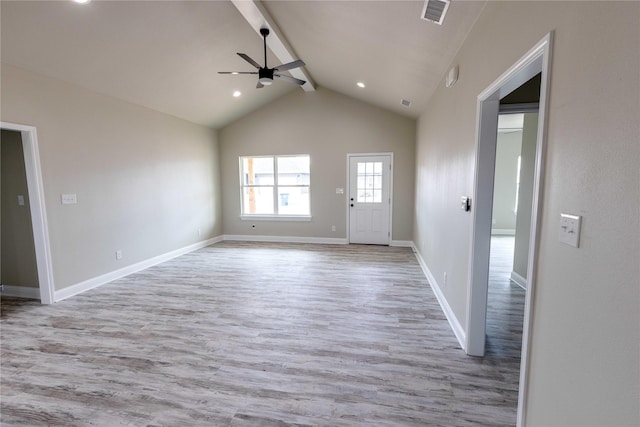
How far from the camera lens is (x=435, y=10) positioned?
83.4 inches

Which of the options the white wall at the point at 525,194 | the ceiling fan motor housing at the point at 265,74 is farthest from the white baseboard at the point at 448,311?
the ceiling fan motor housing at the point at 265,74

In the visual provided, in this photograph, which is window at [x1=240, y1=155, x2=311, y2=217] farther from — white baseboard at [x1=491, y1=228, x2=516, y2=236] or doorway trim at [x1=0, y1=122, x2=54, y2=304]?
white baseboard at [x1=491, y1=228, x2=516, y2=236]

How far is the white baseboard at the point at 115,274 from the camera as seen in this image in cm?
359

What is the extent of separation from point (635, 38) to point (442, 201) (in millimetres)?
2614

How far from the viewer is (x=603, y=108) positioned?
0.92 metres

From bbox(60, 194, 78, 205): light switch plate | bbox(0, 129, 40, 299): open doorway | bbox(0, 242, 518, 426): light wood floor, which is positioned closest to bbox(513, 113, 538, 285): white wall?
bbox(0, 242, 518, 426): light wood floor

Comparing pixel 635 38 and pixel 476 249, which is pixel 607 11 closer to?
pixel 635 38

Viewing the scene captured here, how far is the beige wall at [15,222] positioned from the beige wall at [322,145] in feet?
12.5

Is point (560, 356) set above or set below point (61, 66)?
below

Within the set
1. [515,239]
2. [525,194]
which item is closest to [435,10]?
[525,194]

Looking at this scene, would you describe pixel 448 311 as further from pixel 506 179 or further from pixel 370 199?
pixel 506 179

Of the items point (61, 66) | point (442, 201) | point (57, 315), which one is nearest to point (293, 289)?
point (442, 201)

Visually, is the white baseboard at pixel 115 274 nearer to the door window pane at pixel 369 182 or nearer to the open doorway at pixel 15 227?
the open doorway at pixel 15 227

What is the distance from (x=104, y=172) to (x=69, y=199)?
626mm
